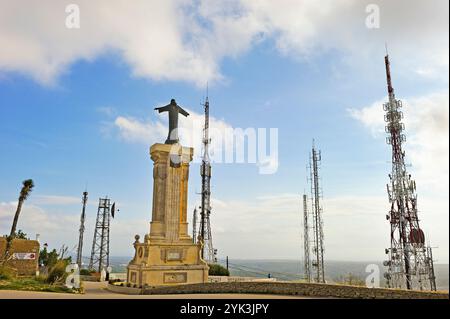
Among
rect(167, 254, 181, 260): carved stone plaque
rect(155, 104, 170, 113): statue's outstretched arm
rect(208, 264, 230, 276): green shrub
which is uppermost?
rect(155, 104, 170, 113): statue's outstretched arm

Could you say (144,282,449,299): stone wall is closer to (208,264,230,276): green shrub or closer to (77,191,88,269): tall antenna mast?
(208,264,230,276): green shrub

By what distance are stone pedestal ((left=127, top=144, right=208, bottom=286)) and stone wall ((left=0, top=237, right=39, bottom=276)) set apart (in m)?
13.5

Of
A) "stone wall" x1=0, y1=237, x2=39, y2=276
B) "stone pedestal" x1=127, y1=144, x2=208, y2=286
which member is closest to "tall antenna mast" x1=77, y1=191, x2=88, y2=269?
"stone wall" x1=0, y1=237, x2=39, y2=276

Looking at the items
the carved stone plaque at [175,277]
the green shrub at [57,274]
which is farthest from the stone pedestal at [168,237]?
the green shrub at [57,274]

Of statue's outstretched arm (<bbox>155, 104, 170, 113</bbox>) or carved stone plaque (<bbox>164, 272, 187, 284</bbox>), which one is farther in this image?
statue's outstretched arm (<bbox>155, 104, 170, 113</bbox>)

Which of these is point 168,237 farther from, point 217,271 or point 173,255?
point 217,271

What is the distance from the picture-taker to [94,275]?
3234 centimetres

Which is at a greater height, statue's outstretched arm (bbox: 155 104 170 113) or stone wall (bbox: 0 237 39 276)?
statue's outstretched arm (bbox: 155 104 170 113)

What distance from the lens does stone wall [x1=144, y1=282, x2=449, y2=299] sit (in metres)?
12.6

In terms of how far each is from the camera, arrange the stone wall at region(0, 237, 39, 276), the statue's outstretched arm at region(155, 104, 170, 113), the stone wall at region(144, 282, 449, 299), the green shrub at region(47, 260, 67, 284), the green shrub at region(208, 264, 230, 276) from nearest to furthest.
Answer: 1. the stone wall at region(144, 282, 449, 299)
2. the green shrub at region(47, 260, 67, 284)
3. the statue's outstretched arm at region(155, 104, 170, 113)
4. the green shrub at region(208, 264, 230, 276)
5. the stone wall at region(0, 237, 39, 276)

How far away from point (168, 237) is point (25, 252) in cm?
1685

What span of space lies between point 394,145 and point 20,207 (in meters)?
32.3
